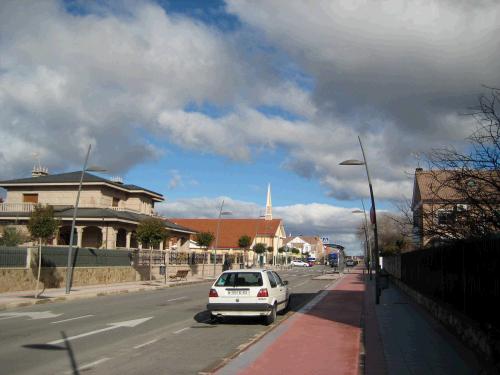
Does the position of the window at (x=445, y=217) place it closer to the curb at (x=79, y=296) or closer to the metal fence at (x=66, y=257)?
the curb at (x=79, y=296)

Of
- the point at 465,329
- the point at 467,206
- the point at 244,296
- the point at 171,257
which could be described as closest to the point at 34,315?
the point at 244,296

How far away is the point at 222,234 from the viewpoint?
108 meters

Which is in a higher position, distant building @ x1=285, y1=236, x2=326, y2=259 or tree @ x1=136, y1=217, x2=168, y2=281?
distant building @ x1=285, y1=236, x2=326, y2=259

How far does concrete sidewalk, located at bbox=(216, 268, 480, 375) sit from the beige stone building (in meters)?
30.8

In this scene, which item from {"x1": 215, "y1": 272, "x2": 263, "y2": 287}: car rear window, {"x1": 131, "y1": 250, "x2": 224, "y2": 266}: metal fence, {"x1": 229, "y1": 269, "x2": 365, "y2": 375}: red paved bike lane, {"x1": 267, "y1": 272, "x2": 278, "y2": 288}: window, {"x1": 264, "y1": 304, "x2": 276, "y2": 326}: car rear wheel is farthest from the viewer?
{"x1": 131, "y1": 250, "x2": 224, "y2": 266}: metal fence

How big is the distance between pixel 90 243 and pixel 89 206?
3186 millimetres

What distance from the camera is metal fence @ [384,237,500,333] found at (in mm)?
8987

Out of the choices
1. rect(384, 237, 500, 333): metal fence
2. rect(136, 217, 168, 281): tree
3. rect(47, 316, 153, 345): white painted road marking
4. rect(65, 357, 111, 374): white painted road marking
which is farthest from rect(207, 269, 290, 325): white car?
rect(136, 217, 168, 281): tree

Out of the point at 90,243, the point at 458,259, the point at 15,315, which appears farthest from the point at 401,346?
the point at 90,243

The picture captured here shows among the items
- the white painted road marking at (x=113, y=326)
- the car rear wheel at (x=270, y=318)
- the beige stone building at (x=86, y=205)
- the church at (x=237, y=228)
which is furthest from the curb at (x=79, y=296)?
the church at (x=237, y=228)

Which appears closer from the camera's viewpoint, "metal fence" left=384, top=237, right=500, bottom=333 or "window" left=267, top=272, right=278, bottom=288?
"metal fence" left=384, top=237, right=500, bottom=333

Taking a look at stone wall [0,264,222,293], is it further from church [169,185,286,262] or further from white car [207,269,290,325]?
church [169,185,286,262]

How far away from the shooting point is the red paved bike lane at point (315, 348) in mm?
8648

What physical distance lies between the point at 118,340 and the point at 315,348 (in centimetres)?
422
